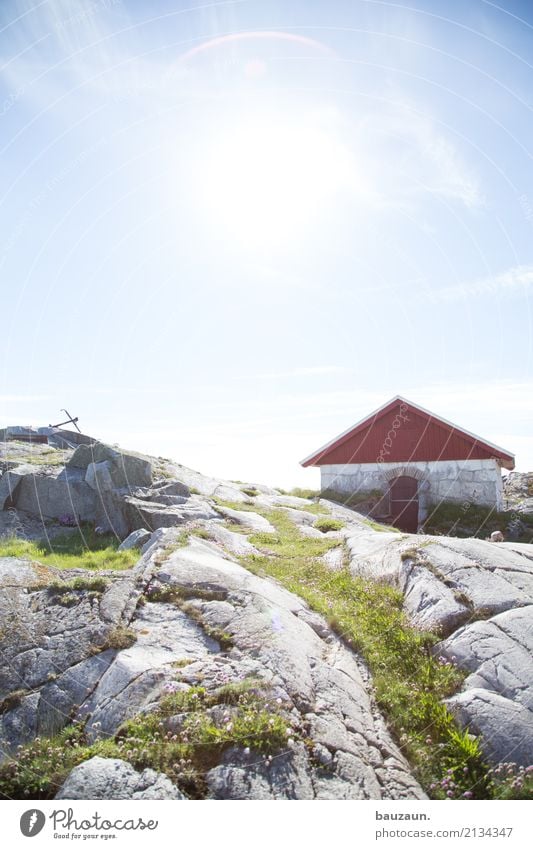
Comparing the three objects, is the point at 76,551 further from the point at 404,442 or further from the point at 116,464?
the point at 404,442

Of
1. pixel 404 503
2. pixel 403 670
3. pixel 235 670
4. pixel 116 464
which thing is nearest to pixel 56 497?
pixel 116 464

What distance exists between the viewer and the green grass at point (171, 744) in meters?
5.82

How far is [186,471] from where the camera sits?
32.0 m

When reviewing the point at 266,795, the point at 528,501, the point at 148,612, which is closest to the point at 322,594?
the point at 148,612

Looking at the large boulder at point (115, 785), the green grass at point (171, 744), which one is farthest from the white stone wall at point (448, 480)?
the large boulder at point (115, 785)

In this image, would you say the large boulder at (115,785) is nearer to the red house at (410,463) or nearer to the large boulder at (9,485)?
the large boulder at (9,485)

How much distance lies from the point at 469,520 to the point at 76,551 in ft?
76.1

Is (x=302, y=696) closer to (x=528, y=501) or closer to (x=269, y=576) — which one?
(x=269, y=576)

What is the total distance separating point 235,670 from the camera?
7.50 meters

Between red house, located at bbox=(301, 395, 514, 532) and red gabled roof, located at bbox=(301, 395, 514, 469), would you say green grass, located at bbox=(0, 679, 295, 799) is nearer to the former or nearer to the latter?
red house, located at bbox=(301, 395, 514, 532)

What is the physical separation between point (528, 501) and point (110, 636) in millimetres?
34988

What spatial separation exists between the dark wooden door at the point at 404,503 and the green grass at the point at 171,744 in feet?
91.4

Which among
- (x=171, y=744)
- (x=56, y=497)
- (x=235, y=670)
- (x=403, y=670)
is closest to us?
(x=171, y=744)

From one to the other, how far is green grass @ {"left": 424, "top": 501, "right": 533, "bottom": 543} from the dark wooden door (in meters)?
2.04
